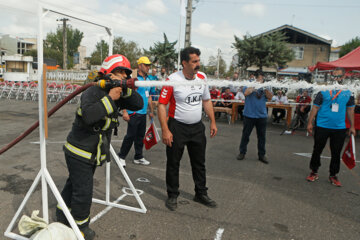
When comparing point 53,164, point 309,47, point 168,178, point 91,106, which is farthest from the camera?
point 309,47

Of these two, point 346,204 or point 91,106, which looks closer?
point 91,106

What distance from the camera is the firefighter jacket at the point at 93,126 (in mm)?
2320

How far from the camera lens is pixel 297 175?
5.22 metres

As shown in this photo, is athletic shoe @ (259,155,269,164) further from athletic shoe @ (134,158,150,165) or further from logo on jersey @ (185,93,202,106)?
logo on jersey @ (185,93,202,106)

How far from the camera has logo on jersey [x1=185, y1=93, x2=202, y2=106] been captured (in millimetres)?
3477

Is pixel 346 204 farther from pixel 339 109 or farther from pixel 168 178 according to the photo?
pixel 168 178

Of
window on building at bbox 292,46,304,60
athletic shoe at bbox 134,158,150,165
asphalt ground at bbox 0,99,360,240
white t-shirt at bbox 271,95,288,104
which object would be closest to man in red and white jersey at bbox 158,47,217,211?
asphalt ground at bbox 0,99,360,240

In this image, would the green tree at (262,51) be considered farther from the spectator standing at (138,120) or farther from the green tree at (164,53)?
the spectator standing at (138,120)

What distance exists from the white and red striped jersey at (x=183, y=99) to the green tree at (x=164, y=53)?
2406 cm

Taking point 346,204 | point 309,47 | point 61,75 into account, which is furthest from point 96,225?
point 309,47

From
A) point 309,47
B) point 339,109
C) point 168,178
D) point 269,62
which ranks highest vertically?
point 309,47

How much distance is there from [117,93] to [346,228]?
308 centimetres

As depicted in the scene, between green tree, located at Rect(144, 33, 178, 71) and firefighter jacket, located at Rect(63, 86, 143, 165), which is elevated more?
green tree, located at Rect(144, 33, 178, 71)

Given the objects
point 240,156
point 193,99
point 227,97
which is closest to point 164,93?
point 193,99
